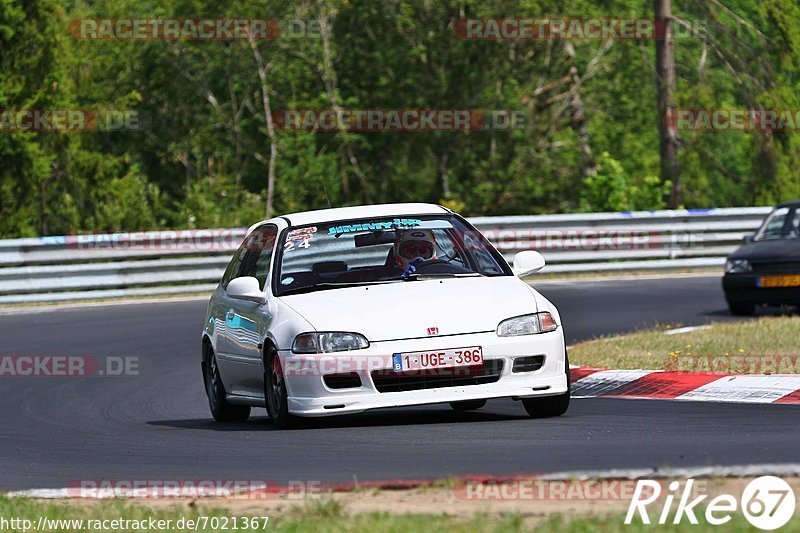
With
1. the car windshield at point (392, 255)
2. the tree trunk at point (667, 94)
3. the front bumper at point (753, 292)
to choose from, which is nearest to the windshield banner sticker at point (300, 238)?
the car windshield at point (392, 255)

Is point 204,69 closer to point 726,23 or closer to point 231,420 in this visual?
point 726,23

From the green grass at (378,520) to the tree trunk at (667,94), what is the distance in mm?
25515

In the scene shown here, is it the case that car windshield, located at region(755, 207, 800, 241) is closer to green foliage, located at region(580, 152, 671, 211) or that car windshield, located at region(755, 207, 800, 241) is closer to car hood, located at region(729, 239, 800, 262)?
car hood, located at region(729, 239, 800, 262)

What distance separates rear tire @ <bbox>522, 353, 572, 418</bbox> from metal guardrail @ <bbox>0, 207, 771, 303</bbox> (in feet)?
44.8

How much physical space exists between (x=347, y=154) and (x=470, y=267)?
25.5 meters

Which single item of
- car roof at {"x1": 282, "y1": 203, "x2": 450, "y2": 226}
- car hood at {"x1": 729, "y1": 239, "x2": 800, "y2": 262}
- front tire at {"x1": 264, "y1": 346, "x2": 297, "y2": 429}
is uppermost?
car roof at {"x1": 282, "y1": 203, "x2": 450, "y2": 226}

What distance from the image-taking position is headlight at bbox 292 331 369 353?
31.7 feet

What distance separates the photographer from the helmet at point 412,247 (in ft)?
35.5

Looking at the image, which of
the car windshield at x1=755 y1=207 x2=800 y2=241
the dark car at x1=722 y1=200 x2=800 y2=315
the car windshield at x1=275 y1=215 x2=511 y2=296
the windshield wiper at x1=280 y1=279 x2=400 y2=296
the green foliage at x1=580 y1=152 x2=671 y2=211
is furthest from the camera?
the green foliage at x1=580 y1=152 x2=671 y2=211

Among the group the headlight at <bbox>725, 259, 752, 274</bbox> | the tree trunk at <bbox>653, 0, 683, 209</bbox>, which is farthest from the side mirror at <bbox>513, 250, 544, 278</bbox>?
the tree trunk at <bbox>653, 0, 683, 209</bbox>

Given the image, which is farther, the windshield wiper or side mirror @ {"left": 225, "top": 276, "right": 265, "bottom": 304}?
side mirror @ {"left": 225, "top": 276, "right": 265, "bottom": 304}

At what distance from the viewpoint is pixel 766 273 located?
18.5 m

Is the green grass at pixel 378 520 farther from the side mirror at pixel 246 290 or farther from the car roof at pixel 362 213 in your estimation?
the car roof at pixel 362 213

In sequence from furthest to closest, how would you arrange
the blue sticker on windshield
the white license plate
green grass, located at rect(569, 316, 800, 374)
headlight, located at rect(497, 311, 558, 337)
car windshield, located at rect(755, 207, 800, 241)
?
car windshield, located at rect(755, 207, 800, 241) → green grass, located at rect(569, 316, 800, 374) → the blue sticker on windshield → headlight, located at rect(497, 311, 558, 337) → the white license plate
